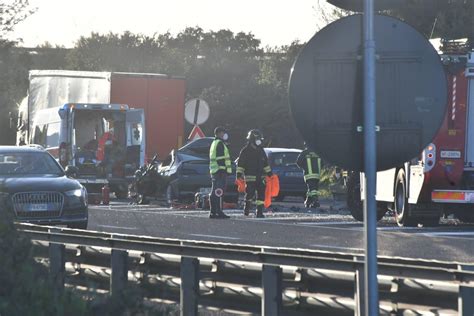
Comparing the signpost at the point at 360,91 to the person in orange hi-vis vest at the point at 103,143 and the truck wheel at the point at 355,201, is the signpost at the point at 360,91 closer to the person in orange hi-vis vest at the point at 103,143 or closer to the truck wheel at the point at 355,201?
the truck wheel at the point at 355,201

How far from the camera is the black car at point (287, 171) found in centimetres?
3616

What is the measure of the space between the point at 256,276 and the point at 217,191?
1738 centimetres

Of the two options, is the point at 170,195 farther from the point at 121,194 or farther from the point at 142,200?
the point at 121,194

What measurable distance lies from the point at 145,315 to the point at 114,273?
12.1 feet

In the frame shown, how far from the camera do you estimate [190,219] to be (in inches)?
1064

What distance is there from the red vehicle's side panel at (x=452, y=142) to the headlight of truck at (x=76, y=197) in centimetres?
523

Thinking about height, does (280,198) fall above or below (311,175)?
below

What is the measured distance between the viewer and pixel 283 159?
120 ft

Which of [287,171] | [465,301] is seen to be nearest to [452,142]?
[287,171]

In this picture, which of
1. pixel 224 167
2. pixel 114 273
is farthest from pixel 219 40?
pixel 114 273

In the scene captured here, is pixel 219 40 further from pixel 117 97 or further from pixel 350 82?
→ pixel 350 82

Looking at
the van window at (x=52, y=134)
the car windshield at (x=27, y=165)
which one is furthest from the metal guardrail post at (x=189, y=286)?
the van window at (x=52, y=134)

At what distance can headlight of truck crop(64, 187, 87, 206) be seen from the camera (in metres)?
22.5

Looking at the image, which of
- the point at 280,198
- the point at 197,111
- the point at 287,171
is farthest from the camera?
the point at 280,198
